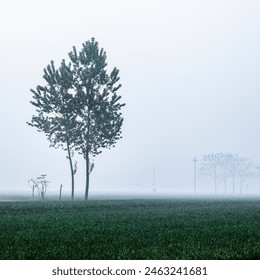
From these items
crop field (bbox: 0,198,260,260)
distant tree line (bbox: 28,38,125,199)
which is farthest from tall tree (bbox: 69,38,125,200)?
crop field (bbox: 0,198,260,260)

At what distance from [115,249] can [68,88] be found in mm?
52910

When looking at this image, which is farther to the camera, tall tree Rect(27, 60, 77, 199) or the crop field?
tall tree Rect(27, 60, 77, 199)

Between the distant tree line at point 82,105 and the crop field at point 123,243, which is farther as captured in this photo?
the distant tree line at point 82,105

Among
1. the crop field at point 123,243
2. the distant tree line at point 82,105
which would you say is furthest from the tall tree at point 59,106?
the crop field at point 123,243

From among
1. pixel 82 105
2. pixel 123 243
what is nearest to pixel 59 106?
pixel 82 105

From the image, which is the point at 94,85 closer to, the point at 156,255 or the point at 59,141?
the point at 59,141

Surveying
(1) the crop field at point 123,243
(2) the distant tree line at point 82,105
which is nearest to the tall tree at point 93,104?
(2) the distant tree line at point 82,105

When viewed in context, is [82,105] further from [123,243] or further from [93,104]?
[123,243]

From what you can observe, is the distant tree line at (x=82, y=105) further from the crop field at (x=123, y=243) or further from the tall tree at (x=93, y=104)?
the crop field at (x=123, y=243)

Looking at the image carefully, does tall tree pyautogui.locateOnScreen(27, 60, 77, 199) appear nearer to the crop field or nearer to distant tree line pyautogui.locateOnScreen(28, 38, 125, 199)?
distant tree line pyautogui.locateOnScreen(28, 38, 125, 199)

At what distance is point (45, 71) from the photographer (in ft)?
215

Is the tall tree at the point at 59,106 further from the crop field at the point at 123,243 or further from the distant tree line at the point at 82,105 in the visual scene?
the crop field at the point at 123,243
